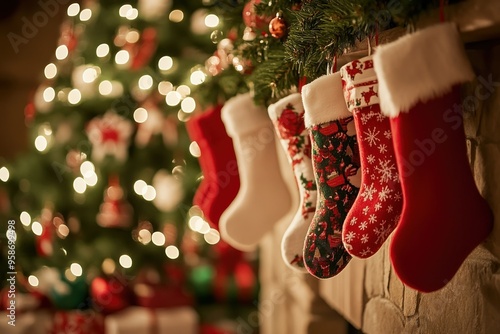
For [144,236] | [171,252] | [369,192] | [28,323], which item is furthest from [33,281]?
[369,192]

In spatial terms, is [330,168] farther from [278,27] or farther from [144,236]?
[144,236]

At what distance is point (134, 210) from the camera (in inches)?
127

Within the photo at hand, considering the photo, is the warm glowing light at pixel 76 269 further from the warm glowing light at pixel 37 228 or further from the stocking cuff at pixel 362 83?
the stocking cuff at pixel 362 83

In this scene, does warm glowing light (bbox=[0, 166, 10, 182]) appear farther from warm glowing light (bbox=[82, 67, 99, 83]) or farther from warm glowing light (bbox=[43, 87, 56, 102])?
warm glowing light (bbox=[82, 67, 99, 83])

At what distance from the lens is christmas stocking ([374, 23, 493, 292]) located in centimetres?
105

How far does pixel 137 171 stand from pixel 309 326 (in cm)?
120

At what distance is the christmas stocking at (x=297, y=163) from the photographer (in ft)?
4.79

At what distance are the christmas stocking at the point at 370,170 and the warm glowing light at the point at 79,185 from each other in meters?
2.29

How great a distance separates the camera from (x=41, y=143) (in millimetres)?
3305

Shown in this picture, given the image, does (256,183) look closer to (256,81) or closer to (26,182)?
(256,81)

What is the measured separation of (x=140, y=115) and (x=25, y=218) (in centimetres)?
93

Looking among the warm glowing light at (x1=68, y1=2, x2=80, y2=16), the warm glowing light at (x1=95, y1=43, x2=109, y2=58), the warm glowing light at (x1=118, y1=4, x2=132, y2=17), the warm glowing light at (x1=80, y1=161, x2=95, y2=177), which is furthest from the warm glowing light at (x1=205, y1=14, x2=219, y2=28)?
the warm glowing light at (x1=80, y1=161, x2=95, y2=177)

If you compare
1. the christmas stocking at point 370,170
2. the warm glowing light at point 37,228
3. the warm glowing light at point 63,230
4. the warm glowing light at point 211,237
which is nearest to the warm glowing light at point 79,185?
the warm glowing light at point 63,230

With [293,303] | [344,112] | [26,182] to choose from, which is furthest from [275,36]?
[26,182]
